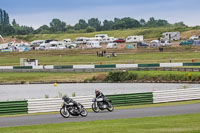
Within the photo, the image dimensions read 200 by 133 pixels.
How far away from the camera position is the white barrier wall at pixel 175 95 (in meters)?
30.9

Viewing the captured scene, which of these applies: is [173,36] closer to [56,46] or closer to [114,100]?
[56,46]

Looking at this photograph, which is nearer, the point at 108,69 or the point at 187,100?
the point at 187,100

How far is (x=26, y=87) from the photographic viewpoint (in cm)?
5938

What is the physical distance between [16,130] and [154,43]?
259ft

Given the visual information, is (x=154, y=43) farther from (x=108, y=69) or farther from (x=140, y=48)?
(x=108, y=69)

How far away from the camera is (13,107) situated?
27.1 meters

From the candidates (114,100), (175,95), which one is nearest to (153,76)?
(175,95)

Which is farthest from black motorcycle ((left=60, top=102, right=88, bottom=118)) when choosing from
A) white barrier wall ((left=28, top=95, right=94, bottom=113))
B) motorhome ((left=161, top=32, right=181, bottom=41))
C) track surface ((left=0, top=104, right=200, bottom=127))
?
motorhome ((left=161, top=32, right=181, bottom=41))

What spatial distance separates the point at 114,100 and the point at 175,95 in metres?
4.75

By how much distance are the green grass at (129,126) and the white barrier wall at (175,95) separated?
349 inches

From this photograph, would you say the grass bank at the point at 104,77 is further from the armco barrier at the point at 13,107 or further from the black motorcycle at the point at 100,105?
the armco barrier at the point at 13,107

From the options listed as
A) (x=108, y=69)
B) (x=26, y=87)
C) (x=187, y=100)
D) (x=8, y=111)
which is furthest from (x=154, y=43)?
(x=8, y=111)

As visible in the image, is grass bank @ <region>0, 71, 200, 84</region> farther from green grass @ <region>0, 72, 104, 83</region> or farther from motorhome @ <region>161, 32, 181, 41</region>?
motorhome @ <region>161, 32, 181, 41</region>

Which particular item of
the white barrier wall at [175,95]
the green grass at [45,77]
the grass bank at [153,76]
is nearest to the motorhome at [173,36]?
the green grass at [45,77]
